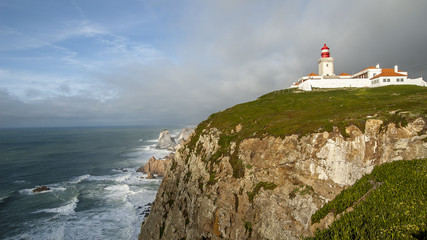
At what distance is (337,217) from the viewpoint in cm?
1625

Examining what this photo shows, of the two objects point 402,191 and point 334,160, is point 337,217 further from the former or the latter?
point 334,160

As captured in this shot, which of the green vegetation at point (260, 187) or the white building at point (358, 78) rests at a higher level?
the white building at point (358, 78)

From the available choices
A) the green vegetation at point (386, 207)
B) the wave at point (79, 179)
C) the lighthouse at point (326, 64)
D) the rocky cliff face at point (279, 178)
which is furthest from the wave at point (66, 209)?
the lighthouse at point (326, 64)

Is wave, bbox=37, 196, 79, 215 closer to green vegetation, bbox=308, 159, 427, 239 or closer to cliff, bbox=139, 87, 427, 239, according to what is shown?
cliff, bbox=139, 87, 427, 239

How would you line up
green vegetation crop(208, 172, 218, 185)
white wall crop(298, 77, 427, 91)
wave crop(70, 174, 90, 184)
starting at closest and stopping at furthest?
green vegetation crop(208, 172, 218, 185)
white wall crop(298, 77, 427, 91)
wave crop(70, 174, 90, 184)

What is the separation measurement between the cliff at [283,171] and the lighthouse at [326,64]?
4210cm

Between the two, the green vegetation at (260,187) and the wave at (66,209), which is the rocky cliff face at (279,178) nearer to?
the green vegetation at (260,187)

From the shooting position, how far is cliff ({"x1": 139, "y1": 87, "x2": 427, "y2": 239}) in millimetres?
20797

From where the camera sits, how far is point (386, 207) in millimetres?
13570

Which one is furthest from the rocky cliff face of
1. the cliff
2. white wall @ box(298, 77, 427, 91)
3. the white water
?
white wall @ box(298, 77, 427, 91)

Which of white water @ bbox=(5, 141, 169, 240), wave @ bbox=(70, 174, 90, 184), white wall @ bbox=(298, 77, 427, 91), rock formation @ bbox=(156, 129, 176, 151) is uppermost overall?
white wall @ bbox=(298, 77, 427, 91)

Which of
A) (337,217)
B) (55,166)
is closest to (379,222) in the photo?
(337,217)

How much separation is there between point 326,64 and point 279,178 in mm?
54629

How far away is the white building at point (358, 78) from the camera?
2066 inches
